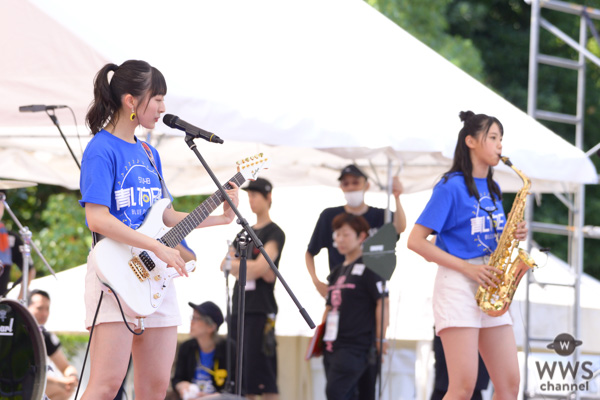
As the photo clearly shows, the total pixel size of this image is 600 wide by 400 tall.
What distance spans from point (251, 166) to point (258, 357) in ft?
10.3

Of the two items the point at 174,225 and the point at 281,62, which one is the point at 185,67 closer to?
the point at 281,62

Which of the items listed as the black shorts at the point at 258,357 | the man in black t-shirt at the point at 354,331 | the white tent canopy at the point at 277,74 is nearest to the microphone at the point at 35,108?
the white tent canopy at the point at 277,74

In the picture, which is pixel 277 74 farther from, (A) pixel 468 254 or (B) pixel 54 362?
(B) pixel 54 362

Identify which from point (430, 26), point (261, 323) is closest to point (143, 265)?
point (261, 323)

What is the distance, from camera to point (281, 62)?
19.7 feet

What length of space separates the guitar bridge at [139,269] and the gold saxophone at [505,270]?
186 centimetres

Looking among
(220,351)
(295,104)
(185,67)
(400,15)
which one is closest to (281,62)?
(295,104)

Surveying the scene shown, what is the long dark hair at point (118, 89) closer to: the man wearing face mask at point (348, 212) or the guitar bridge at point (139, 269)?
the guitar bridge at point (139, 269)

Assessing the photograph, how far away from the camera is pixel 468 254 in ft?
16.1

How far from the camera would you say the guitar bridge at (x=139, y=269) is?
370 cm

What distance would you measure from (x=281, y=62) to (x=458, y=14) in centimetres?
1500

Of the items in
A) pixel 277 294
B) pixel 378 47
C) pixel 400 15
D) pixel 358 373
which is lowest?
pixel 358 373

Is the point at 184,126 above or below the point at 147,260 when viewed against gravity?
above

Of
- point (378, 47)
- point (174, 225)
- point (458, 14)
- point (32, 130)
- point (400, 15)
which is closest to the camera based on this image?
point (174, 225)
